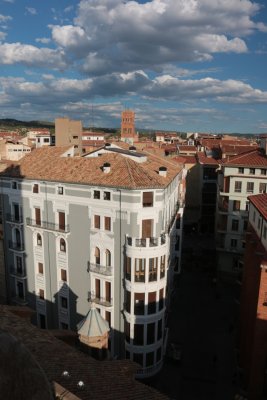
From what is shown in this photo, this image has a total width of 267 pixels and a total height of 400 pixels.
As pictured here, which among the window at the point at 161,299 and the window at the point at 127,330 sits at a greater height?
the window at the point at 161,299

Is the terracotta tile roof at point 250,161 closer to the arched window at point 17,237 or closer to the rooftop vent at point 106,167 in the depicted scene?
the rooftop vent at point 106,167

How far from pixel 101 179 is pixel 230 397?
23.0 m

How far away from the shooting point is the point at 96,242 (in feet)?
106

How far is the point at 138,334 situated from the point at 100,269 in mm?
6995

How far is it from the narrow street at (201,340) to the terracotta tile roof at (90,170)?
60.7ft

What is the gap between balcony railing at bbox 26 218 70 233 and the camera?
34031 mm

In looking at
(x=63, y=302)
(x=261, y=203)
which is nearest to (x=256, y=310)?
(x=261, y=203)

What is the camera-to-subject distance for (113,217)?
3092 centimetres

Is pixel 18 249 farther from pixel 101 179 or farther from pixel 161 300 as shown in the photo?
pixel 161 300

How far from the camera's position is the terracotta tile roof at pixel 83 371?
12.9m

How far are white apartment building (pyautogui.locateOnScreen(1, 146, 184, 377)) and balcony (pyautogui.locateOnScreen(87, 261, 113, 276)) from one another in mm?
94

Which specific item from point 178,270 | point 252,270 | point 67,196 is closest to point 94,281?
point 67,196

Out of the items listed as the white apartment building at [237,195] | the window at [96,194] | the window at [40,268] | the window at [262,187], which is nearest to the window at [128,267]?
the window at [96,194]

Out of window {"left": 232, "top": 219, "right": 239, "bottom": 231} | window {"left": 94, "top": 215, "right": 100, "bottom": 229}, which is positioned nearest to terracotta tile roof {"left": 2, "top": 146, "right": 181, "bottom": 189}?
window {"left": 94, "top": 215, "right": 100, "bottom": 229}
